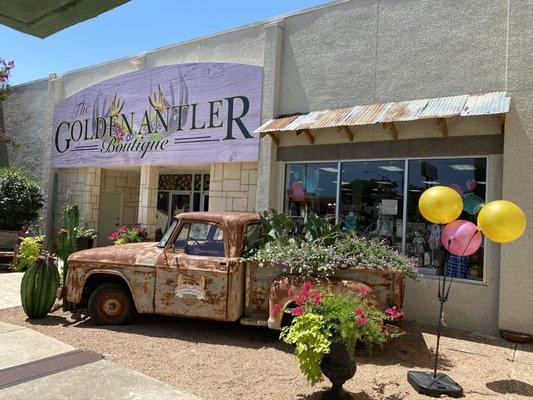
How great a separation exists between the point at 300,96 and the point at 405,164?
8.80 feet

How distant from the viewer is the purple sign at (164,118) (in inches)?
397

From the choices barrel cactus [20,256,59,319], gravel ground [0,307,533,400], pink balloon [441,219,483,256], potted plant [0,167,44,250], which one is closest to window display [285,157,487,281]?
gravel ground [0,307,533,400]

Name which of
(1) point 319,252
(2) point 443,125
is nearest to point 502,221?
(1) point 319,252

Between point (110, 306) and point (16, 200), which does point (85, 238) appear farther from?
point (110, 306)

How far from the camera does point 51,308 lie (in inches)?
283

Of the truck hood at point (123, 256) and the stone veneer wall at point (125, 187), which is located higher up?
the stone veneer wall at point (125, 187)

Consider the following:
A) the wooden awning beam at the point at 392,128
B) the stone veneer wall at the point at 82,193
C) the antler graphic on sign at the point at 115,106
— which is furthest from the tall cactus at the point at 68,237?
the stone veneer wall at the point at 82,193

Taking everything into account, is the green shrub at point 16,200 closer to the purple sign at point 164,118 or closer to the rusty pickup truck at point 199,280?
the purple sign at point 164,118

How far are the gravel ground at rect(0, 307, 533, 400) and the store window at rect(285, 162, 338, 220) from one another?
9.59 feet

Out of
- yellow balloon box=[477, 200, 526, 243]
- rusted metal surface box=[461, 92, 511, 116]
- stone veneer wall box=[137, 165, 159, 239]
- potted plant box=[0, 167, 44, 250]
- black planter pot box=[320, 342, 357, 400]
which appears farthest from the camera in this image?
potted plant box=[0, 167, 44, 250]

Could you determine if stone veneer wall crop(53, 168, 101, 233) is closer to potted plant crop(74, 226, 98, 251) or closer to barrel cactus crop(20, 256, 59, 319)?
potted plant crop(74, 226, 98, 251)

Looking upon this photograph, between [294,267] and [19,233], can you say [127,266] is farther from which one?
[19,233]

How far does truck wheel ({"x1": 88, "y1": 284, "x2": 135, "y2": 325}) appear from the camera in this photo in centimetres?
651

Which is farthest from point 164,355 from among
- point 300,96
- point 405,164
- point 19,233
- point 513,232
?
point 19,233
